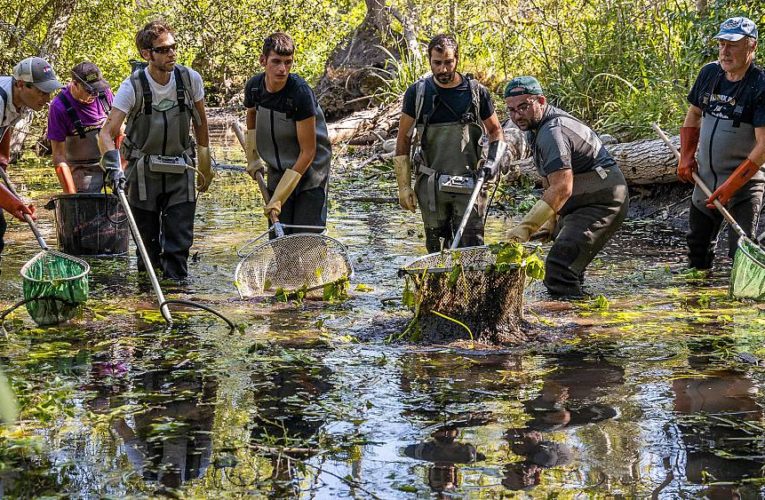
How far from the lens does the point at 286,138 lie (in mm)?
7188

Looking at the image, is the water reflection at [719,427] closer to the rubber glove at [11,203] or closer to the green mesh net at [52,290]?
the green mesh net at [52,290]

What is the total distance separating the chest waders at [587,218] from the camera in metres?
6.93

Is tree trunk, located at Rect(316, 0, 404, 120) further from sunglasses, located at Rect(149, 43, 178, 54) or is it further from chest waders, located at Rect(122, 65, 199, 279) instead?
sunglasses, located at Rect(149, 43, 178, 54)

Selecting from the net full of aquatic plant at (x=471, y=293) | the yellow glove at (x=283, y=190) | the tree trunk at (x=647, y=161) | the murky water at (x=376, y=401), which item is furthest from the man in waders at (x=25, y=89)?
the tree trunk at (x=647, y=161)

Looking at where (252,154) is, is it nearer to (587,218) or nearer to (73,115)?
(73,115)

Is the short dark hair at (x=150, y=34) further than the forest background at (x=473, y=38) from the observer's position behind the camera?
No

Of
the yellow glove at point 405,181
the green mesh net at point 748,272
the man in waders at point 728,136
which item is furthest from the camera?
the yellow glove at point 405,181

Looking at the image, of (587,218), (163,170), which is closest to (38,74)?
(163,170)

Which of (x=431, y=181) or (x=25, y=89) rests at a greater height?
(x=25, y=89)

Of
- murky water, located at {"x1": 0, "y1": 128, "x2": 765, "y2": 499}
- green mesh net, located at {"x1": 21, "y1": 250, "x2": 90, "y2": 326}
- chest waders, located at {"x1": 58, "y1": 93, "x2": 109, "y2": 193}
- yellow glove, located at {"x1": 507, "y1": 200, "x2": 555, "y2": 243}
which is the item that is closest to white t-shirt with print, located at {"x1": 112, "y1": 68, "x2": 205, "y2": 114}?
green mesh net, located at {"x1": 21, "y1": 250, "x2": 90, "y2": 326}

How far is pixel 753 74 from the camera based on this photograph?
7.06m

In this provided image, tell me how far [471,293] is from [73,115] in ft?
14.4

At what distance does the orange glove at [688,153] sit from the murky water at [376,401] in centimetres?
83

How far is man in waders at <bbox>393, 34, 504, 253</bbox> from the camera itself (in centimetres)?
698
